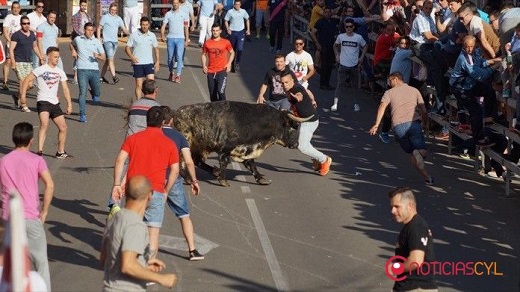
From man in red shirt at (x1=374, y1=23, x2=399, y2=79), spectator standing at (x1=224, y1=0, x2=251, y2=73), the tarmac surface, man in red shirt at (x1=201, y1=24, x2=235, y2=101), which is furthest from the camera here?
spectator standing at (x1=224, y1=0, x2=251, y2=73)

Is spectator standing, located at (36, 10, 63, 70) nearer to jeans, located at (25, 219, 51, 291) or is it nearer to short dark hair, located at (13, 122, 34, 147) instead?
short dark hair, located at (13, 122, 34, 147)

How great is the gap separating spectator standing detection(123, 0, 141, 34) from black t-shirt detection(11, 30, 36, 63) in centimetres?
791

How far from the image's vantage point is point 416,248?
30.8 feet

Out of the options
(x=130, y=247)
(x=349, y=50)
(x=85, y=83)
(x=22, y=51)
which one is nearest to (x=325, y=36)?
(x=349, y=50)

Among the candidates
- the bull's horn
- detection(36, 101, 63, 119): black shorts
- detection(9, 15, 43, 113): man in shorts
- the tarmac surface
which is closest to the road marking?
the tarmac surface

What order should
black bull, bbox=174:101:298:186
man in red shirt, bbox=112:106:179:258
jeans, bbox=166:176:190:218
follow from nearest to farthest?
man in red shirt, bbox=112:106:179:258
jeans, bbox=166:176:190:218
black bull, bbox=174:101:298:186

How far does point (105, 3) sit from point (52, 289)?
23.5 meters

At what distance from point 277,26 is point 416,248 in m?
24.4

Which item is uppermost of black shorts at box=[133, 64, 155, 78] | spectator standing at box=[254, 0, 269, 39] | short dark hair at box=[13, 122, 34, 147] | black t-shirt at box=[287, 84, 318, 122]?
short dark hair at box=[13, 122, 34, 147]

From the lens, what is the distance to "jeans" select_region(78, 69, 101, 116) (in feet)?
71.2

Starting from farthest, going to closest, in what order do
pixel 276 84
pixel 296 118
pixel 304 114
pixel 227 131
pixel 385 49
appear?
pixel 385 49 → pixel 276 84 → pixel 304 114 → pixel 296 118 → pixel 227 131

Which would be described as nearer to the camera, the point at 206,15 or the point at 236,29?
the point at 236,29

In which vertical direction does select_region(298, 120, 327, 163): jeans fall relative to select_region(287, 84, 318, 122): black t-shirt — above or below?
below

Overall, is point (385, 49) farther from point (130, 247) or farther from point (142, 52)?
point (130, 247)
